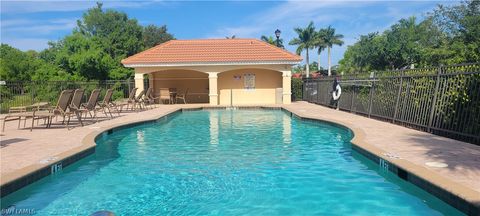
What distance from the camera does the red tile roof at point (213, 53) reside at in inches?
913

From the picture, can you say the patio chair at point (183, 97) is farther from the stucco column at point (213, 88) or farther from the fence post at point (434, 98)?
the fence post at point (434, 98)

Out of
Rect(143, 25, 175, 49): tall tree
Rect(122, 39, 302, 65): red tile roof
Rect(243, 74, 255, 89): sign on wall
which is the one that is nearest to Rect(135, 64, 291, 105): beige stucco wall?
Rect(243, 74, 255, 89): sign on wall

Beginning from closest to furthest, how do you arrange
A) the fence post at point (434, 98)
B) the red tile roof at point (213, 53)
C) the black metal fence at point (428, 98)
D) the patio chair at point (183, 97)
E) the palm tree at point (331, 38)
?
the black metal fence at point (428, 98) < the fence post at point (434, 98) < the red tile roof at point (213, 53) < the patio chair at point (183, 97) < the palm tree at point (331, 38)

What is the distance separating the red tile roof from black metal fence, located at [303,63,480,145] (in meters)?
8.62

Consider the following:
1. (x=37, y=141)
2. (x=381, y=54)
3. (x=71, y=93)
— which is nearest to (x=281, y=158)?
(x=37, y=141)

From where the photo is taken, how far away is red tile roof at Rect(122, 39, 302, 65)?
2319 cm

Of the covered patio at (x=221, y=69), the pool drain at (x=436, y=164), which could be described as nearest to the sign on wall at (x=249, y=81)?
the covered patio at (x=221, y=69)

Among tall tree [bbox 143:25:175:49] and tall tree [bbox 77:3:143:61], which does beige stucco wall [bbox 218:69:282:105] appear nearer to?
tall tree [bbox 77:3:143:61]

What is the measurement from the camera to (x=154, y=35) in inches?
2534

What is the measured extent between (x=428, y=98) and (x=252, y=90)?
15732 mm

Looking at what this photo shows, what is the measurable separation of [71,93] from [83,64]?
73.8 feet

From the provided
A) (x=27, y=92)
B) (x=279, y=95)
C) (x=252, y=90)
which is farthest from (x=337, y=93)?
(x=27, y=92)

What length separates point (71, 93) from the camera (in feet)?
37.9

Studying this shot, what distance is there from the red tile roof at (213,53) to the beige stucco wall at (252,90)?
141 centimetres
